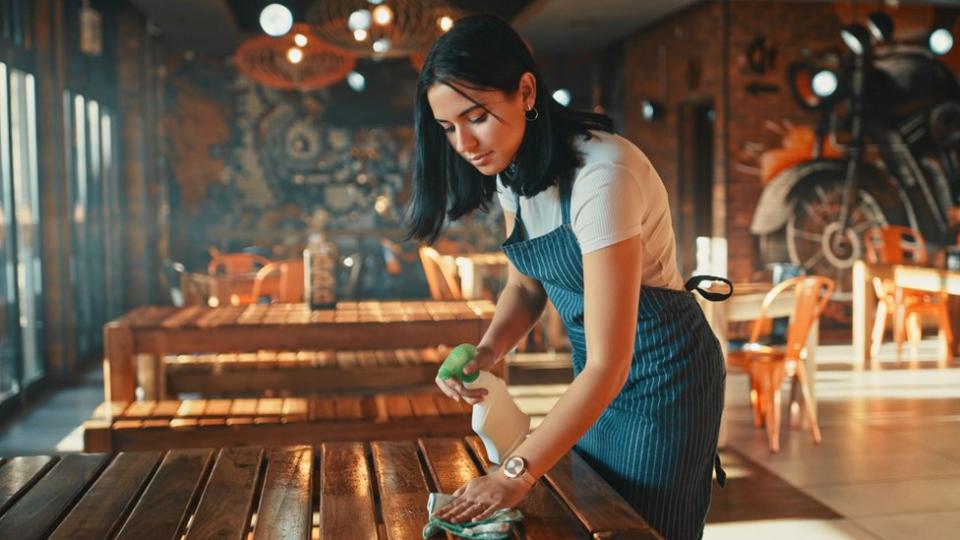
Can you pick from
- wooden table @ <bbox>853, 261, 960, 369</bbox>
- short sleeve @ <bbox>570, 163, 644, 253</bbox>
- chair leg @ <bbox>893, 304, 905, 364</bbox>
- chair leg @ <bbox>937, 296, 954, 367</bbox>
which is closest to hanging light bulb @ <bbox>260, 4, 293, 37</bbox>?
wooden table @ <bbox>853, 261, 960, 369</bbox>

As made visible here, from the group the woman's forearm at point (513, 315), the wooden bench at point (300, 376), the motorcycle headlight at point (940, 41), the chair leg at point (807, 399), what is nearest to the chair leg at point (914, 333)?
the motorcycle headlight at point (940, 41)

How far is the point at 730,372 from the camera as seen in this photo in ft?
23.1

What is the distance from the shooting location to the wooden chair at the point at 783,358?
5.04 meters

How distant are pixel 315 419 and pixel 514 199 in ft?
7.07

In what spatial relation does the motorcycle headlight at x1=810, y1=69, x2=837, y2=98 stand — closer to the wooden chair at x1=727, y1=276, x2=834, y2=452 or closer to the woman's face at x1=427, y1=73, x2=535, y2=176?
the wooden chair at x1=727, y1=276, x2=834, y2=452

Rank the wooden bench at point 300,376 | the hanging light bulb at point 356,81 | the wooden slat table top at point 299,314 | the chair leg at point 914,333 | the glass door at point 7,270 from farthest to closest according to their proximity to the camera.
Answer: the hanging light bulb at point 356,81
the chair leg at point 914,333
the glass door at point 7,270
the wooden bench at point 300,376
the wooden slat table top at point 299,314

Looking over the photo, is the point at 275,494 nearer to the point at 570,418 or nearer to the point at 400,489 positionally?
the point at 400,489

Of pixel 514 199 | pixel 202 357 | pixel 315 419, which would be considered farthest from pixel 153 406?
pixel 514 199

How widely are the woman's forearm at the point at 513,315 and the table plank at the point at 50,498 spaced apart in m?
0.75

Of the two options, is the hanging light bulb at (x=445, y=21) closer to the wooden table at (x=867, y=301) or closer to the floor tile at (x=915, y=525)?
the floor tile at (x=915, y=525)

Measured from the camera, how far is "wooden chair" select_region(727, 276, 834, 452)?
16.5 ft

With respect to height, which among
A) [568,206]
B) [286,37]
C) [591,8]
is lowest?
[568,206]

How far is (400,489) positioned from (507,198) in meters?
0.54

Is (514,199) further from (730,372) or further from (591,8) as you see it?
(591,8)
